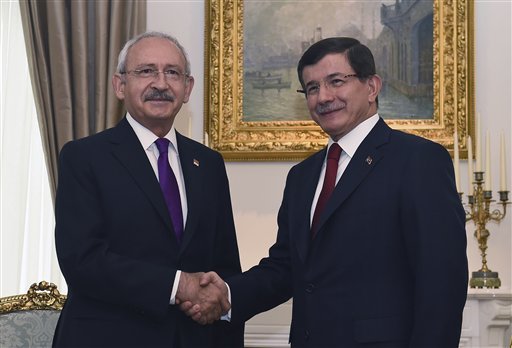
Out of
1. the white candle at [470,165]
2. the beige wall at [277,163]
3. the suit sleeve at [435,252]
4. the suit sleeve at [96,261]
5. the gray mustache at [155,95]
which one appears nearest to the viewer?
the suit sleeve at [435,252]

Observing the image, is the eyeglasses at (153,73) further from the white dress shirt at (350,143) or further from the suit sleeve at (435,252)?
the suit sleeve at (435,252)

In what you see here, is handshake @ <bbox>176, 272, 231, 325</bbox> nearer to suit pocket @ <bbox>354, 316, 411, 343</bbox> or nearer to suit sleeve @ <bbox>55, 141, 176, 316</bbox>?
suit sleeve @ <bbox>55, 141, 176, 316</bbox>

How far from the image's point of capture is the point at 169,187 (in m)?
2.72

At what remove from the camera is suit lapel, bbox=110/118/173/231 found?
2.63m

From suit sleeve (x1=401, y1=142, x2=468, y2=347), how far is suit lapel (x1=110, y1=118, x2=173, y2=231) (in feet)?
2.61

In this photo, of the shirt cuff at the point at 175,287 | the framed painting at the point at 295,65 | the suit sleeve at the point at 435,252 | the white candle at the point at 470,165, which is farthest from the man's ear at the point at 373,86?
the framed painting at the point at 295,65

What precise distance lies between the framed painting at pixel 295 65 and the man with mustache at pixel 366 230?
1634 mm

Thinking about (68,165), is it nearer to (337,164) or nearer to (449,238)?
(337,164)

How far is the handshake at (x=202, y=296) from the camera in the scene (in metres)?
2.60

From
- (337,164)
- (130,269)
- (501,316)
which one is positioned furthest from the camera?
(501,316)

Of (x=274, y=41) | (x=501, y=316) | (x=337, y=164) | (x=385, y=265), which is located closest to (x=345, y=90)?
(x=337, y=164)

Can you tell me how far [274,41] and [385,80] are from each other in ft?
2.20

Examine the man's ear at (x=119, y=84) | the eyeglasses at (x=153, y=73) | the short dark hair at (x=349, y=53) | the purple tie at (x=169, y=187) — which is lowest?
the purple tie at (x=169, y=187)

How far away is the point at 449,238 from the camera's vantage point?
2.38 m
